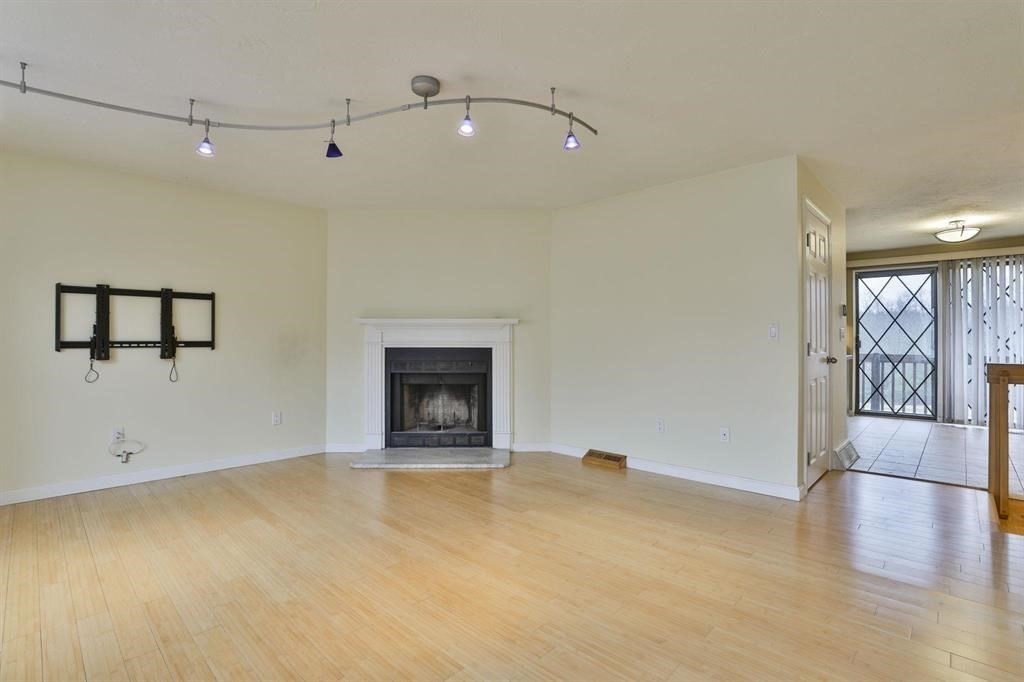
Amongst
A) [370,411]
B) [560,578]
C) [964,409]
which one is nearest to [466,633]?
[560,578]

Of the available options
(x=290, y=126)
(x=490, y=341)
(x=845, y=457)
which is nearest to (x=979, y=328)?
(x=845, y=457)

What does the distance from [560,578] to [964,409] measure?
23.9 ft

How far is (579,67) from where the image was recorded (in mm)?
2301

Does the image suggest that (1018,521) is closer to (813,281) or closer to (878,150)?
(813,281)

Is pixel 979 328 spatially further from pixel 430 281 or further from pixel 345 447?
pixel 345 447

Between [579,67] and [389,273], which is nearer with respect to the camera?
[579,67]

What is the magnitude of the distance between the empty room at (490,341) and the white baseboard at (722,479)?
3 centimetres

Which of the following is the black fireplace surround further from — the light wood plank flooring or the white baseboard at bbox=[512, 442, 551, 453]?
the light wood plank flooring

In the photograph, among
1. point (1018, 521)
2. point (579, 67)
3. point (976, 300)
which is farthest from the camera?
point (976, 300)

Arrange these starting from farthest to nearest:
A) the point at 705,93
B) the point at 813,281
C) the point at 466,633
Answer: the point at 813,281
the point at 705,93
the point at 466,633

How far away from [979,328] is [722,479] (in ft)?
17.8

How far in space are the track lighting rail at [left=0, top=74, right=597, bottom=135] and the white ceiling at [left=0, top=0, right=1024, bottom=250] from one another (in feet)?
0.17

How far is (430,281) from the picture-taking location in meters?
4.88

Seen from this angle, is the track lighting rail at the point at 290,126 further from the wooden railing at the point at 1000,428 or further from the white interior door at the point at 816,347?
the wooden railing at the point at 1000,428
